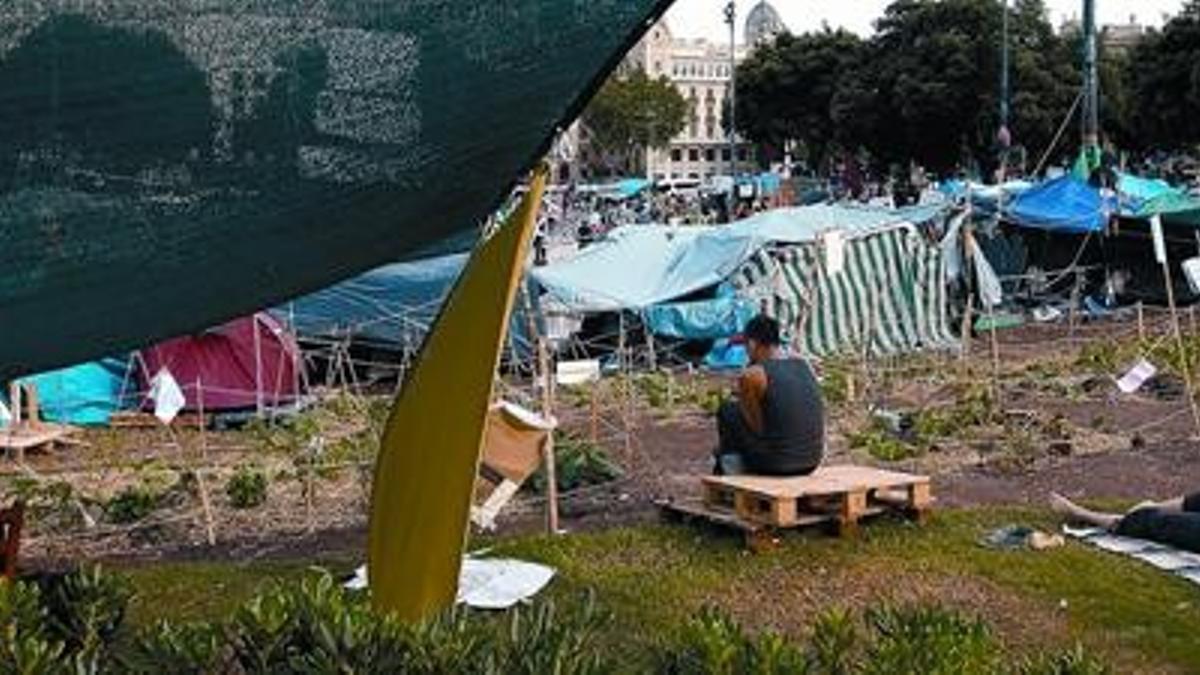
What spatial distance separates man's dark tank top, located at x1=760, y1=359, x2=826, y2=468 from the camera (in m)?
9.29

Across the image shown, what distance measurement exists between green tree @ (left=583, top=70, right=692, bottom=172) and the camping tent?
62261 mm

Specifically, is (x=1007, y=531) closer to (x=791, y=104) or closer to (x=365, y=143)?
(x=365, y=143)

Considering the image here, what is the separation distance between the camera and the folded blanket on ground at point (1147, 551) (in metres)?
8.43

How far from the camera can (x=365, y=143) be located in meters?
4.77

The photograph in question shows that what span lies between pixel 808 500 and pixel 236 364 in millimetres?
10087

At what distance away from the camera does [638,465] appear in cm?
1295

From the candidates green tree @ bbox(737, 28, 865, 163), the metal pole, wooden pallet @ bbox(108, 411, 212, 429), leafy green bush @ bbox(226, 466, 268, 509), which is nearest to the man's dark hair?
leafy green bush @ bbox(226, 466, 268, 509)

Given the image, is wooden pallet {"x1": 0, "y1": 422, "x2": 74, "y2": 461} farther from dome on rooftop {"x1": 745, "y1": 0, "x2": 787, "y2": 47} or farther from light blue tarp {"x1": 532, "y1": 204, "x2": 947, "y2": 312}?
dome on rooftop {"x1": 745, "y1": 0, "x2": 787, "y2": 47}

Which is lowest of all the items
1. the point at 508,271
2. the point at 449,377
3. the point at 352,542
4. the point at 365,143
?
the point at 352,542

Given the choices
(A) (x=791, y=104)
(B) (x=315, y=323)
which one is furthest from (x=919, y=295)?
(A) (x=791, y=104)

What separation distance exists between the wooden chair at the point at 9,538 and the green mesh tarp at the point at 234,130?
2697mm

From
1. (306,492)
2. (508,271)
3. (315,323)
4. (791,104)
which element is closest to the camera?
(508,271)

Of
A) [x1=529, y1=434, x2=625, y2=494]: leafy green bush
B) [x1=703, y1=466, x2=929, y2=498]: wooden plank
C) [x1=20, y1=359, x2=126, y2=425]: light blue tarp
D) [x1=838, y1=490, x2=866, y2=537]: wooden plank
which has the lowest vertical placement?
[x1=20, y1=359, x2=126, y2=425]: light blue tarp

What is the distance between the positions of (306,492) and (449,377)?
7236 mm
